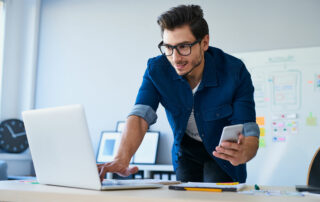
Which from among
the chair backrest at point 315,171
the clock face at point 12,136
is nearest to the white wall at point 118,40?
the clock face at point 12,136

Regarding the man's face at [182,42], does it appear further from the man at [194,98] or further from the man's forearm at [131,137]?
the man's forearm at [131,137]

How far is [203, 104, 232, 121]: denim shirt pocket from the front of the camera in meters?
1.64

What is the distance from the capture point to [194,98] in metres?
1.67

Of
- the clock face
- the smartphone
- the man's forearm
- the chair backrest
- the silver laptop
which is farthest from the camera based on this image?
the clock face

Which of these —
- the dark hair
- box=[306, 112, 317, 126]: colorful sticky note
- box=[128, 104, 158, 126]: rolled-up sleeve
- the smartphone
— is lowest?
box=[306, 112, 317, 126]: colorful sticky note

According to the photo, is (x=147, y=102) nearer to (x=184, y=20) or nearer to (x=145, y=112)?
(x=145, y=112)

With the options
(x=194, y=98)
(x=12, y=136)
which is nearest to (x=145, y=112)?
(x=194, y=98)

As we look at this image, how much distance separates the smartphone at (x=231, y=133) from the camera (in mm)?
1152

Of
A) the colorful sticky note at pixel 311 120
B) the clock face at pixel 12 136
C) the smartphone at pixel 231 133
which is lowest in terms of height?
the clock face at pixel 12 136

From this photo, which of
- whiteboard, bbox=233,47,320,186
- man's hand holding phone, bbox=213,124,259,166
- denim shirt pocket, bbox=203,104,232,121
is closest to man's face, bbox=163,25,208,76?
denim shirt pocket, bbox=203,104,232,121

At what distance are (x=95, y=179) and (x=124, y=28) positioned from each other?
339 centimetres

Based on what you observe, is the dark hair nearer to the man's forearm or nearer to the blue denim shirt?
the blue denim shirt

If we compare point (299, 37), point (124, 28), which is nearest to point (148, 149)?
point (124, 28)

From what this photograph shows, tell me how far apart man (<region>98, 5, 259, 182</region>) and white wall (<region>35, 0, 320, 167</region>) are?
2.10 m
